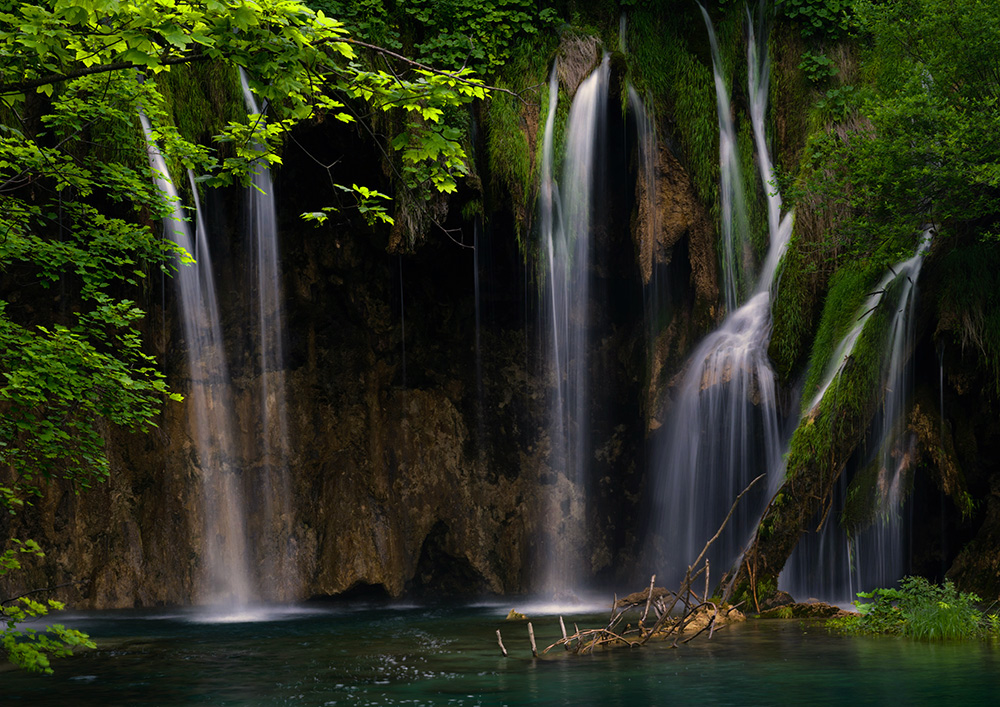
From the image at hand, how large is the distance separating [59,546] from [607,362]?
915 centimetres

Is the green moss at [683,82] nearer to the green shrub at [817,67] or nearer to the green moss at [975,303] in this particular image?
the green shrub at [817,67]

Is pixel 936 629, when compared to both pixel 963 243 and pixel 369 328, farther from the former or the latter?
pixel 369 328

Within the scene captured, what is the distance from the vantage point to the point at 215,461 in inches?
617

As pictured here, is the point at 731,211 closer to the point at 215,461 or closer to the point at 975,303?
the point at 975,303

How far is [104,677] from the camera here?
27.2 ft

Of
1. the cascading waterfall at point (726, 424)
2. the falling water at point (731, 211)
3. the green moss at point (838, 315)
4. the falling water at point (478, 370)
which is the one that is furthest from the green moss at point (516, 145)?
the green moss at point (838, 315)

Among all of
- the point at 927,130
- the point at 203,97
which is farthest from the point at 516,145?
the point at 927,130

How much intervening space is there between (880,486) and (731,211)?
5.09 m

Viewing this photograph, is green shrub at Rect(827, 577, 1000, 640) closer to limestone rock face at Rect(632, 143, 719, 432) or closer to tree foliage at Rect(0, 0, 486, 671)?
limestone rock face at Rect(632, 143, 719, 432)

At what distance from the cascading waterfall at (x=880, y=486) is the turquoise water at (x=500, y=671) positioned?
1.97m

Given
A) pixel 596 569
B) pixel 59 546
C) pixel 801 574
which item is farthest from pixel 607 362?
pixel 59 546

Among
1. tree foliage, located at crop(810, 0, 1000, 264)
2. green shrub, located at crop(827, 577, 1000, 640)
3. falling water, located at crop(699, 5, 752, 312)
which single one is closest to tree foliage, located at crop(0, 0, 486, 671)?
tree foliage, located at crop(810, 0, 1000, 264)

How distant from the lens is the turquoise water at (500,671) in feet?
23.0

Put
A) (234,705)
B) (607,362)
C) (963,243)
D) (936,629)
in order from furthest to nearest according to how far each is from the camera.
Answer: (607,362)
(963,243)
(936,629)
(234,705)
